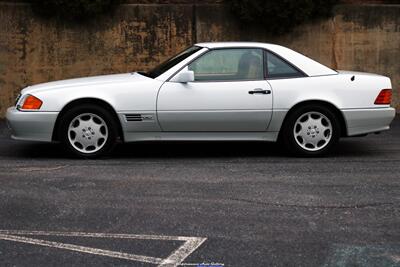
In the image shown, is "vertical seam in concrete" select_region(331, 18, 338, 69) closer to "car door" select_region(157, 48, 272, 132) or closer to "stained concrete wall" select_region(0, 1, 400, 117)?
"stained concrete wall" select_region(0, 1, 400, 117)

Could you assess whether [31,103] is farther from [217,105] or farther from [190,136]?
[217,105]

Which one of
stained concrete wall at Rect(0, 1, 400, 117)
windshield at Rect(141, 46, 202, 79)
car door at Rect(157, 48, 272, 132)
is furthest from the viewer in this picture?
stained concrete wall at Rect(0, 1, 400, 117)

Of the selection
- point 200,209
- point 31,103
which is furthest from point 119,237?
point 31,103

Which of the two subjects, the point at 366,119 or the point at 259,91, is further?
the point at 366,119

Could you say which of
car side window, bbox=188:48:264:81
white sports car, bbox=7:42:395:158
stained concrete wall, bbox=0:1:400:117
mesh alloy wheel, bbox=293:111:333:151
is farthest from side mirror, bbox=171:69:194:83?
stained concrete wall, bbox=0:1:400:117

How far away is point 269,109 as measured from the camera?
7.79 m

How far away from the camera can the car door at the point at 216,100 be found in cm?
772

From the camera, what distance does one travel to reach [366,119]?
7.94 m

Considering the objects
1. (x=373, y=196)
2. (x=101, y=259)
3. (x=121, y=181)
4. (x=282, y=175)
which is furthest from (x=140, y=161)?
(x=101, y=259)

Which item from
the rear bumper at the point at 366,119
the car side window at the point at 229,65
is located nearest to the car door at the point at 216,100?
the car side window at the point at 229,65

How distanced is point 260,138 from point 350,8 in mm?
4834

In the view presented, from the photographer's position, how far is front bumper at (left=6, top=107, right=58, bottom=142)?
25.0ft

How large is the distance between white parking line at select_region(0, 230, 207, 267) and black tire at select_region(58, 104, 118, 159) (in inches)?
106

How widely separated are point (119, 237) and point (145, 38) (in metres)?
7.06
